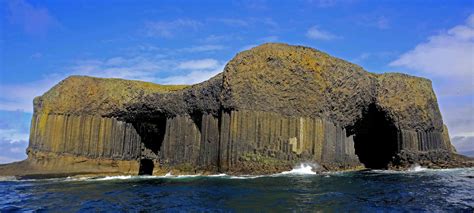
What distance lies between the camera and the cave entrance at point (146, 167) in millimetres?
45769

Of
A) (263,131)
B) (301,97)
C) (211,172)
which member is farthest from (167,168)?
(301,97)

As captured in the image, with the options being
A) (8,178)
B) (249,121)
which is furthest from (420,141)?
(8,178)

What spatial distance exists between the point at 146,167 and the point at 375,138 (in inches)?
957

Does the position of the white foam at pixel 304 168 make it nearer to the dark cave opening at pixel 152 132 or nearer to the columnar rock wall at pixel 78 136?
the dark cave opening at pixel 152 132

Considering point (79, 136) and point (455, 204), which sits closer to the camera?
point (455, 204)

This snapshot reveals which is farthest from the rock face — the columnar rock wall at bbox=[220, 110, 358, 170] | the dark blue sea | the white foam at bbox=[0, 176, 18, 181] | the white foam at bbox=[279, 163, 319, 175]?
the dark blue sea

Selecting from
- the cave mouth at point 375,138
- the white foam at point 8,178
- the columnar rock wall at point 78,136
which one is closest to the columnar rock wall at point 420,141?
the cave mouth at point 375,138

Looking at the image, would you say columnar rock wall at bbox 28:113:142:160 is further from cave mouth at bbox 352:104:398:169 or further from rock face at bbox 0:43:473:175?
cave mouth at bbox 352:104:398:169

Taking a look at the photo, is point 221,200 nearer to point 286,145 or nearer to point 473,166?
point 286,145

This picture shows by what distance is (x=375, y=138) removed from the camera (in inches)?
1790

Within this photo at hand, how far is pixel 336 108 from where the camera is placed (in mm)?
38562

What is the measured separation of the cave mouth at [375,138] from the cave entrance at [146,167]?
70.2ft

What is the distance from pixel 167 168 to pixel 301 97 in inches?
573

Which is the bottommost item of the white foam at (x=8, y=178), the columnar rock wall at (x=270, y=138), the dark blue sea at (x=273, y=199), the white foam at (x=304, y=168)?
the white foam at (x=8, y=178)
